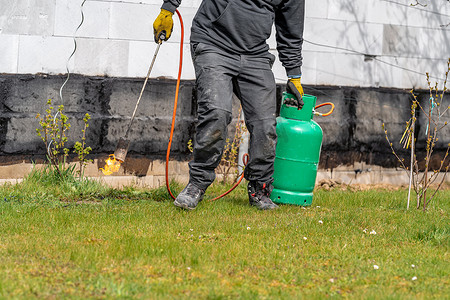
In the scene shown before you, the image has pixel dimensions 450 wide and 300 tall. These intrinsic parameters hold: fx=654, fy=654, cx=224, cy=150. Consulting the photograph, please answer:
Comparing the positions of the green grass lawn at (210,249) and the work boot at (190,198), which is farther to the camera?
the work boot at (190,198)

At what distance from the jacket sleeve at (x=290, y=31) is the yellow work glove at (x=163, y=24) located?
3.06 ft

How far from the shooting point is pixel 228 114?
16.5ft

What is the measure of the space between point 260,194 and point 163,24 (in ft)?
5.17

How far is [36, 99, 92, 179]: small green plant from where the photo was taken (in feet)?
18.6

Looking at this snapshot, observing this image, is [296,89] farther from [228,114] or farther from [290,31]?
[228,114]

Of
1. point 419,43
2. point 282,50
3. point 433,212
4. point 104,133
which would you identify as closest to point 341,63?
point 419,43

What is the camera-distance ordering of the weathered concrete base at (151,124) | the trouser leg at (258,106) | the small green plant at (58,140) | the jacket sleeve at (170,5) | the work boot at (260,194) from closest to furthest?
1. the jacket sleeve at (170,5)
2. the trouser leg at (258,106)
3. the work boot at (260,194)
4. the small green plant at (58,140)
5. the weathered concrete base at (151,124)

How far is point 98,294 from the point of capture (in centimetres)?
296

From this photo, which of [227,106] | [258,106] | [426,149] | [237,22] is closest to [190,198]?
[227,106]

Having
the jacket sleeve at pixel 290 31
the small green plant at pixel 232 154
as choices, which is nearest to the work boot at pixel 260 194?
the jacket sleeve at pixel 290 31

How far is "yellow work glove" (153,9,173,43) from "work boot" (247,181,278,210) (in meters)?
1.39

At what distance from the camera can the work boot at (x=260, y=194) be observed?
17.6 ft

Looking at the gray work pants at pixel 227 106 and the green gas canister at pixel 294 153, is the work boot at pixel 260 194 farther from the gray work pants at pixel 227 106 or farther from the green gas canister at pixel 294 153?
the green gas canister at pixel 294 153

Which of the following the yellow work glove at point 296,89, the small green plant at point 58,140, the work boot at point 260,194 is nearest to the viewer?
the work boot at point 260,194
